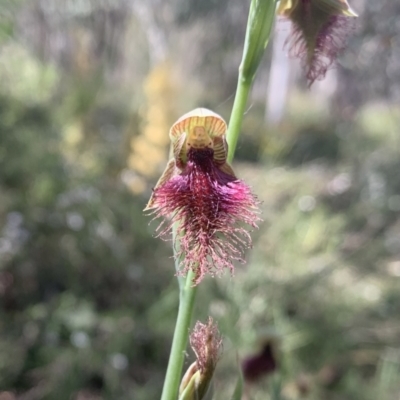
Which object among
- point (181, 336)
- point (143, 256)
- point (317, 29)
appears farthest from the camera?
point (143, 256)

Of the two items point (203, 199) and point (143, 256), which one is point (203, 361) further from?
point (143, 256)

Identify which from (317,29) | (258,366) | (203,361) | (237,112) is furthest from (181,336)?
(258,366)

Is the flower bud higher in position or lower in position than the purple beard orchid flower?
lower

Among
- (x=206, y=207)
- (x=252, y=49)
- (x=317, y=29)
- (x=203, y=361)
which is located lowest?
(x=203, y=361)

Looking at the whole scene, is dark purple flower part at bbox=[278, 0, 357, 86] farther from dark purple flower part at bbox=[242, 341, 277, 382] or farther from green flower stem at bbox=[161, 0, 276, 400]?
dark purple flower part at bbox=[242, 341, 277, 382]

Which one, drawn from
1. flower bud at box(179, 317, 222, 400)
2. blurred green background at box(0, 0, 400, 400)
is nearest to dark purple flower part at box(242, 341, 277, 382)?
→ blurred green background at box(0, 0, 400, 400)

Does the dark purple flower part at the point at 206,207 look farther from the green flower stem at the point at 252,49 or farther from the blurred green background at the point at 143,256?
the blurred green background at the point at 143,256

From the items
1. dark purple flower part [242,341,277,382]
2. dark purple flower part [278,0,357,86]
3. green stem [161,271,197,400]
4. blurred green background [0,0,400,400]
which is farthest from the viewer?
blurred green background [0,0,400,400]
